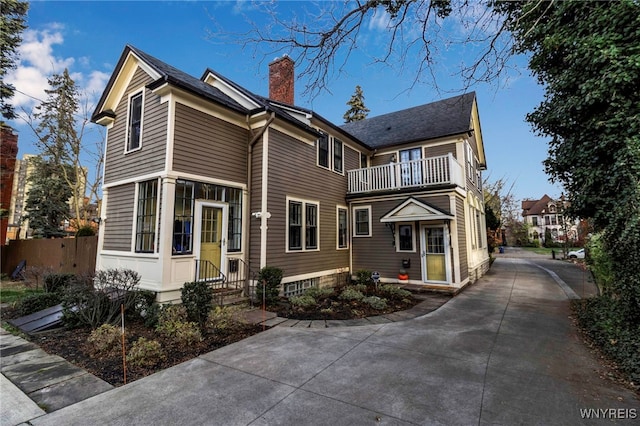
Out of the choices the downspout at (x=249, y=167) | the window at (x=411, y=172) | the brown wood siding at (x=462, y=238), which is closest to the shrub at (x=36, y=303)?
the downspout at (x=249, y=167)

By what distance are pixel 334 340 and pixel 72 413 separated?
364 cm

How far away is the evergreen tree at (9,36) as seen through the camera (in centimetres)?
1232

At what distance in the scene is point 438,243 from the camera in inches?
403

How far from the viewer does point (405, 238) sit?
1073 centimetres

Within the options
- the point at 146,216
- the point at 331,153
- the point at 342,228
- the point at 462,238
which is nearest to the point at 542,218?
the point at 462,238

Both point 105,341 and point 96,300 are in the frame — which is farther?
point 96,300

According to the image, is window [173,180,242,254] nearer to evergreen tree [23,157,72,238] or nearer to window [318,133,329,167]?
window [318,133,329,167]

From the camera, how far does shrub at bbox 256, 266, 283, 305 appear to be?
298 inches

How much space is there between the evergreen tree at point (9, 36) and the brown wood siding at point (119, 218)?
10.7 m

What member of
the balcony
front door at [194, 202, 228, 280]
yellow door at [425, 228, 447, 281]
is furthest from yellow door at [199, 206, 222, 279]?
yellow door at [425, 228, 447, 281]

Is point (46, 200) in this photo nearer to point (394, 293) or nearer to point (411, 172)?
point (394, 293)

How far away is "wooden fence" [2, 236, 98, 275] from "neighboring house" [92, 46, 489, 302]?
131 inches

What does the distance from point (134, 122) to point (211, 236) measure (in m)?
3.91

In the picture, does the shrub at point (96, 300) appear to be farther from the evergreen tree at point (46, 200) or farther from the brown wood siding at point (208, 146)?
the evergreen tree at point (46, 200)
